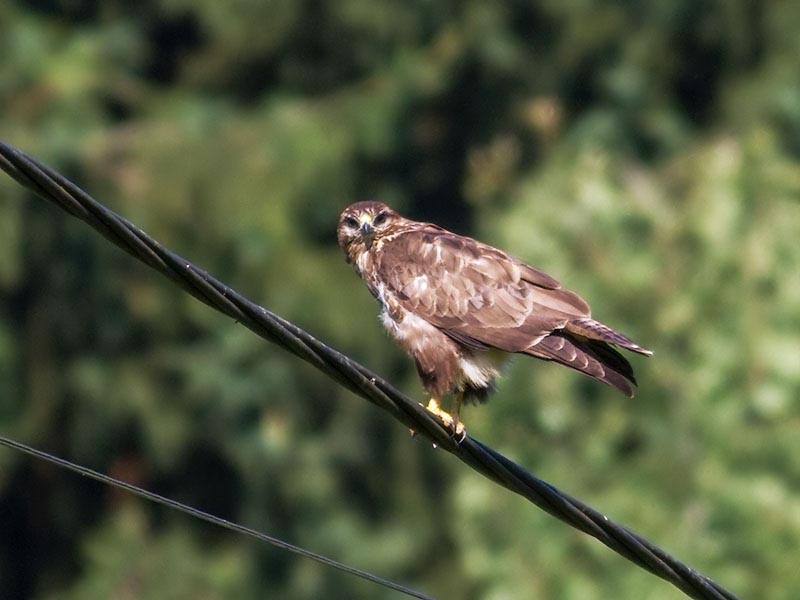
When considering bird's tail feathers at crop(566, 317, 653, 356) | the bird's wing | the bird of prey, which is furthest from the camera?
the bird's wing

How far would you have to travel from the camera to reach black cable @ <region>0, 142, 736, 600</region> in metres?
4.79

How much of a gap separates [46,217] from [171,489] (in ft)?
9.49

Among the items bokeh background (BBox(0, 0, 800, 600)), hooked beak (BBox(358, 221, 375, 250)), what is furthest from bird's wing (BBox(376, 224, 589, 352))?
bokeh background (BBox(0, 0, 800, 600))

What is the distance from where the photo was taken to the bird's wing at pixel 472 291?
6719 mm

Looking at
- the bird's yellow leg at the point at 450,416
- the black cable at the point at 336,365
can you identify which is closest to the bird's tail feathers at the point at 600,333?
the bird's yellow leg at the point at 450,416

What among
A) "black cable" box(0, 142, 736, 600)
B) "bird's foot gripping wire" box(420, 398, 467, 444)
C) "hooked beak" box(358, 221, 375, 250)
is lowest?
"black cable" box(0, 142, 736, 600)

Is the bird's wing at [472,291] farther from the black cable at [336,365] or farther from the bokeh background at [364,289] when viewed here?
the bokeh background at [364,289]

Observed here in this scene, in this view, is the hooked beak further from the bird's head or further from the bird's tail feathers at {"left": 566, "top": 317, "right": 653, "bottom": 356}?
the bird's tail feathers at {"left": 566, "top": 317, "right": 653, "bottom": 356}

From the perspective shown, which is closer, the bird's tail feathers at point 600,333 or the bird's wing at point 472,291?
the bird's tail feathers at point 600,333

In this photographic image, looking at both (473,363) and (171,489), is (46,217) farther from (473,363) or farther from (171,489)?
(473,363)

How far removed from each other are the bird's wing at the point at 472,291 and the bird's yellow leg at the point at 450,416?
0.21 meters

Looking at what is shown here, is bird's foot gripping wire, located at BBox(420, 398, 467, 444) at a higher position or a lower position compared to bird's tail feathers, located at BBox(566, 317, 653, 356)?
lower

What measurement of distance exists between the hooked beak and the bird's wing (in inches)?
6.2

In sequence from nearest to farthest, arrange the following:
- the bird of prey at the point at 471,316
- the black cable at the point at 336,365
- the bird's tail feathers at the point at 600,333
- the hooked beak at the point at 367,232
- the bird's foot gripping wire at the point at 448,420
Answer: the black cable at the point at 336,365
the bird's foot gripping wire at the point at 448,420
the bird's tail feathers at the point at 600,333
the bird of prey at the point at 471,316
the hooked beak at the point at 367,232
